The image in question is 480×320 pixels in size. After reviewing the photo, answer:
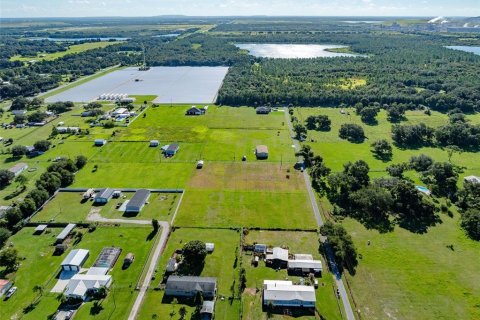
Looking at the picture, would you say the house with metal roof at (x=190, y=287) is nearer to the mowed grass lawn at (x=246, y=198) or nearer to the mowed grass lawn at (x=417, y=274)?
the mowed grass lawn at (x=246, y=198)

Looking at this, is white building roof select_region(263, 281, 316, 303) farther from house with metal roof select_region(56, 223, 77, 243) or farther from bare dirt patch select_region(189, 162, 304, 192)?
house with metal roof select_region(56, 223, 77, 243)

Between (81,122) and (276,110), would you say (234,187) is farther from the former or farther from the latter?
(81,122)

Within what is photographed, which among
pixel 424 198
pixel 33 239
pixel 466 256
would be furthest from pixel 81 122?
pixel 466 256

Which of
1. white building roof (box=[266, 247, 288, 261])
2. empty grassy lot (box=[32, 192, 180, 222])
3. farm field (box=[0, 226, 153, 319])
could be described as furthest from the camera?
empty grassy lot (box=[32, 192, 180, 222])

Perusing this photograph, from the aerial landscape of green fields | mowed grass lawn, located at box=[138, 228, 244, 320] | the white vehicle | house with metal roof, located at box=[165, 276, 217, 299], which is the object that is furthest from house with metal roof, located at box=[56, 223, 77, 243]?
house with metal roof, located at box=[165, 276, 217, 299]

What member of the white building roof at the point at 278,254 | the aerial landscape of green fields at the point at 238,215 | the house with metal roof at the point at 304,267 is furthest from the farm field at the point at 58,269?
the house with metal roof at the point at 304,267
